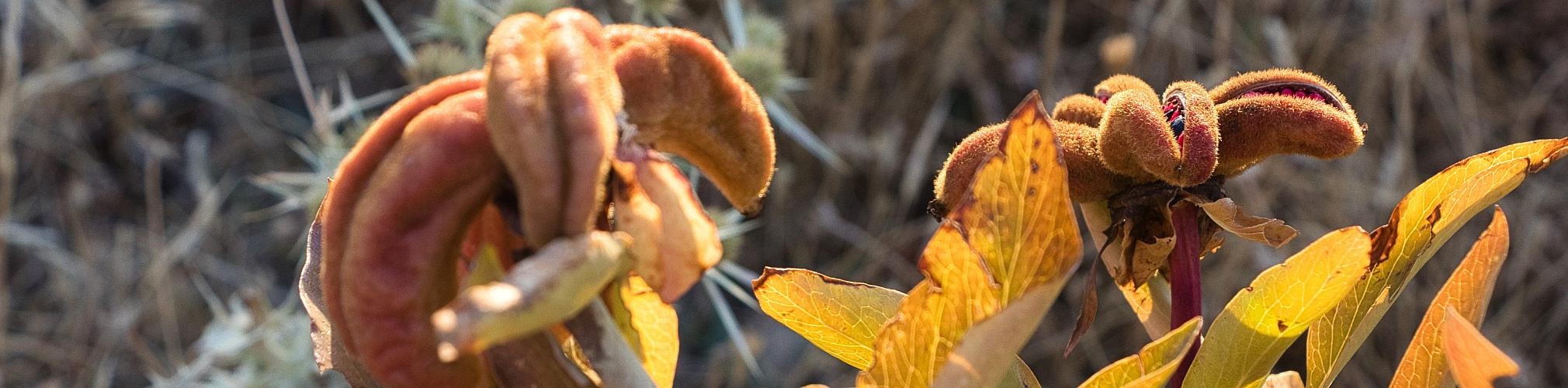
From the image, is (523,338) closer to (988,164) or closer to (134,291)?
(988,164)

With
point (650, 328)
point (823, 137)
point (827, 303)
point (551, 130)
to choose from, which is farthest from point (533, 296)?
point (823, 137)

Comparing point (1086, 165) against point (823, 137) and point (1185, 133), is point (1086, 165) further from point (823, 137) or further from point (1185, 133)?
point (823, 137)

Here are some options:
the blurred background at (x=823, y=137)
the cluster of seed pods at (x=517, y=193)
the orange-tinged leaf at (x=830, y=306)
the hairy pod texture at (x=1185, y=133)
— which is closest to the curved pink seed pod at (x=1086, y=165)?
the hairy pod texture at (x=1185, y=133)

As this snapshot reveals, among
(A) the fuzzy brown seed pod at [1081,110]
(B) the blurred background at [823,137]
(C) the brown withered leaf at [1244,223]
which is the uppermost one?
(A) the fuzzy brown seed pod at [1081,110]

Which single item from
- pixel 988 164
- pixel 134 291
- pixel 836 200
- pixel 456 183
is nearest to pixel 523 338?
pixel 456 183

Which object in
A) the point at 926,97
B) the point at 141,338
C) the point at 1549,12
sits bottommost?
the point at 141,338

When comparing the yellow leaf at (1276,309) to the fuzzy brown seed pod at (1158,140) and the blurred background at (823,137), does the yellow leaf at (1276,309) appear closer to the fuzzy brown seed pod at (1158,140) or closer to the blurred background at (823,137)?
the fuzzy brown seed pod at (1158,140)
